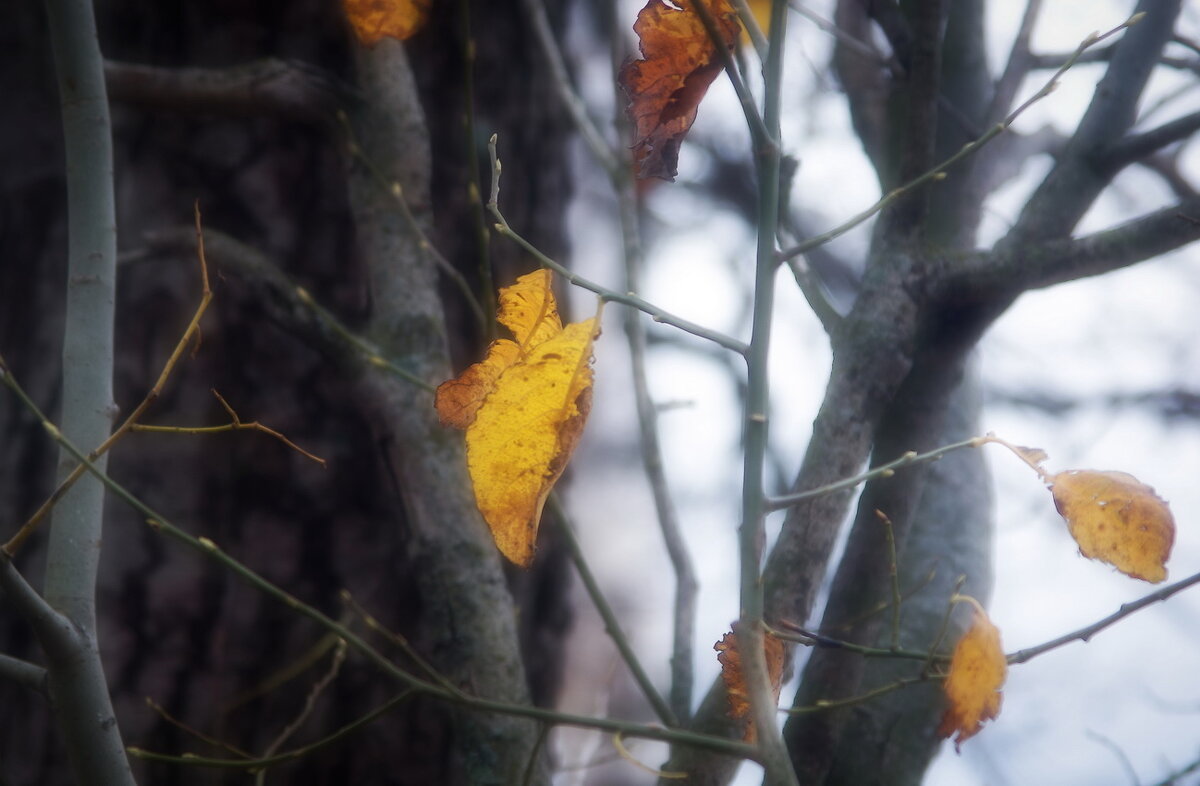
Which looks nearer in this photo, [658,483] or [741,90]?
[741,90]

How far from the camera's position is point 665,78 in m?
0.75

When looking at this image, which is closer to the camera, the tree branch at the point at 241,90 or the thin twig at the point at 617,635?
the thin twig at the point at 617,635

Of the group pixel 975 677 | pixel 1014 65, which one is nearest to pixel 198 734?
pixel 975 677

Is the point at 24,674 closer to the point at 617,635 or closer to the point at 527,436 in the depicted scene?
the point at 527,436

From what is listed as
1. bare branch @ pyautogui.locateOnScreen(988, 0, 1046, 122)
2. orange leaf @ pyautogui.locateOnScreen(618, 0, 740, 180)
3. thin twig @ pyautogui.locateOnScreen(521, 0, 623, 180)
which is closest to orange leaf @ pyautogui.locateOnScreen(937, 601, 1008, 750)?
orange leaf @ pyautogui.locateOnScreen(618, 0, 740, 180)

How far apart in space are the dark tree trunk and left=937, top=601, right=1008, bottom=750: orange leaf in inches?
29.2

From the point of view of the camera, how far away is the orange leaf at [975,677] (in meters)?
0.72

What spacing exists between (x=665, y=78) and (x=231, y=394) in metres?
0.88

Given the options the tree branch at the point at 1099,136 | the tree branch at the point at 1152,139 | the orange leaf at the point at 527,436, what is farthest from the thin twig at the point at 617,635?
the tree branch at the point at 1152,139

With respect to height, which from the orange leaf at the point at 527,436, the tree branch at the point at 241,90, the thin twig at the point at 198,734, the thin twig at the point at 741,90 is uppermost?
the tree branch at the point at 241,90

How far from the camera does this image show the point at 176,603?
1.30 metres

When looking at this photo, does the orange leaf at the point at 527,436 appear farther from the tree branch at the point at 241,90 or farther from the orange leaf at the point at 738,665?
the tree branch at the point at 241,90

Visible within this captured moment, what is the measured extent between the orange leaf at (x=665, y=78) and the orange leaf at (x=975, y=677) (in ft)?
1.43

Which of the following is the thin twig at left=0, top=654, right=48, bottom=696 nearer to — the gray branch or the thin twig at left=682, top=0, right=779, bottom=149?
the gray branch
